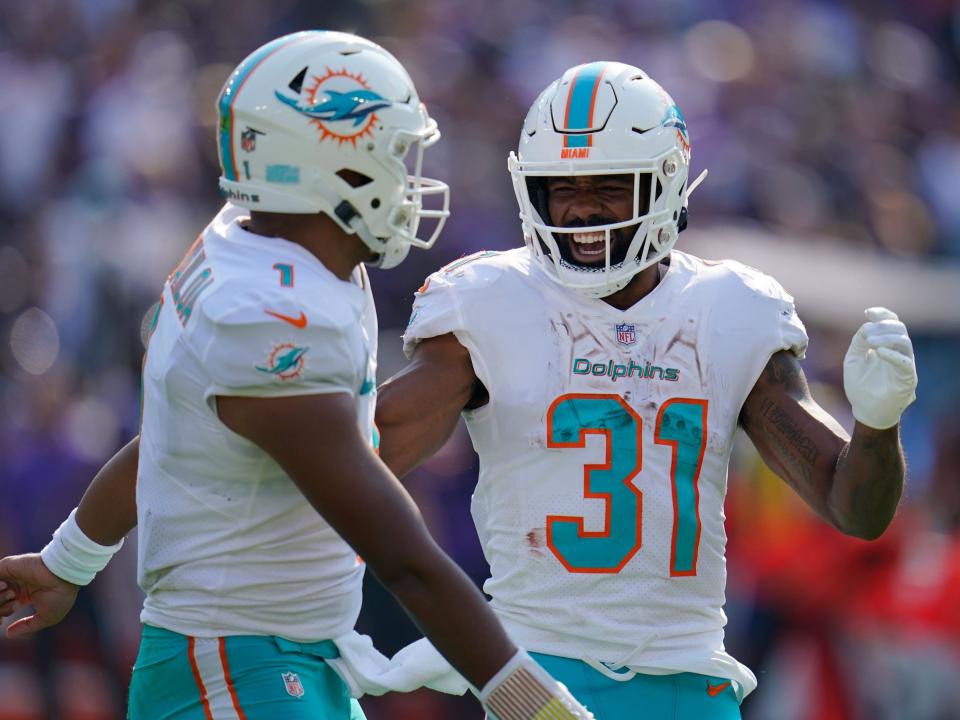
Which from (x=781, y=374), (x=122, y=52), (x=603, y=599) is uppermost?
(x=781, y=374)

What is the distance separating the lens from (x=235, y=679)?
312cm

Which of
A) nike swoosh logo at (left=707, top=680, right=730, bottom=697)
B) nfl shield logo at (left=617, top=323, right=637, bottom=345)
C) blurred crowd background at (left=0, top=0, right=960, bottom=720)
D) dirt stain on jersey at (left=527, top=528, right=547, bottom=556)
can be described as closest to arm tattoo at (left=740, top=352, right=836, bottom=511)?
nfl shield logo at (left=617, top=323, right=637, bottom=345)

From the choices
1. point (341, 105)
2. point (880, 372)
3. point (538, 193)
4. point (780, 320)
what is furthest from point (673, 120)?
point (341, 105)

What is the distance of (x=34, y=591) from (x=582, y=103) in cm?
166

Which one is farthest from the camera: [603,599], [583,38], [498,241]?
[583,38]

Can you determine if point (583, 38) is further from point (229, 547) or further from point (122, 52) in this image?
point (229, 547)

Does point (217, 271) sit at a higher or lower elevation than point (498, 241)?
higher

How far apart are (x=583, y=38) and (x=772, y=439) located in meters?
6.04

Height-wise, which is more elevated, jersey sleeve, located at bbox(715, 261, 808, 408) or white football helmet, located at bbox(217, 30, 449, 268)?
white football helmet, located at bbox(217, 30, 449, 268)

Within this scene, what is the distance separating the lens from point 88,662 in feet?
23.5

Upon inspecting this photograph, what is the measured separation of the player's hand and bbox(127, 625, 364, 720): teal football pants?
1.90 feet

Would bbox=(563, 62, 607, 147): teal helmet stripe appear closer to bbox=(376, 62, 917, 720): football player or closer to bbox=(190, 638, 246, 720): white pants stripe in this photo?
bbox=(376, 62, 917, 720): football player

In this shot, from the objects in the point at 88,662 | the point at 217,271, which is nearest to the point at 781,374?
the point at 217,271

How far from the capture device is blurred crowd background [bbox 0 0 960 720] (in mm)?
A: 6629
